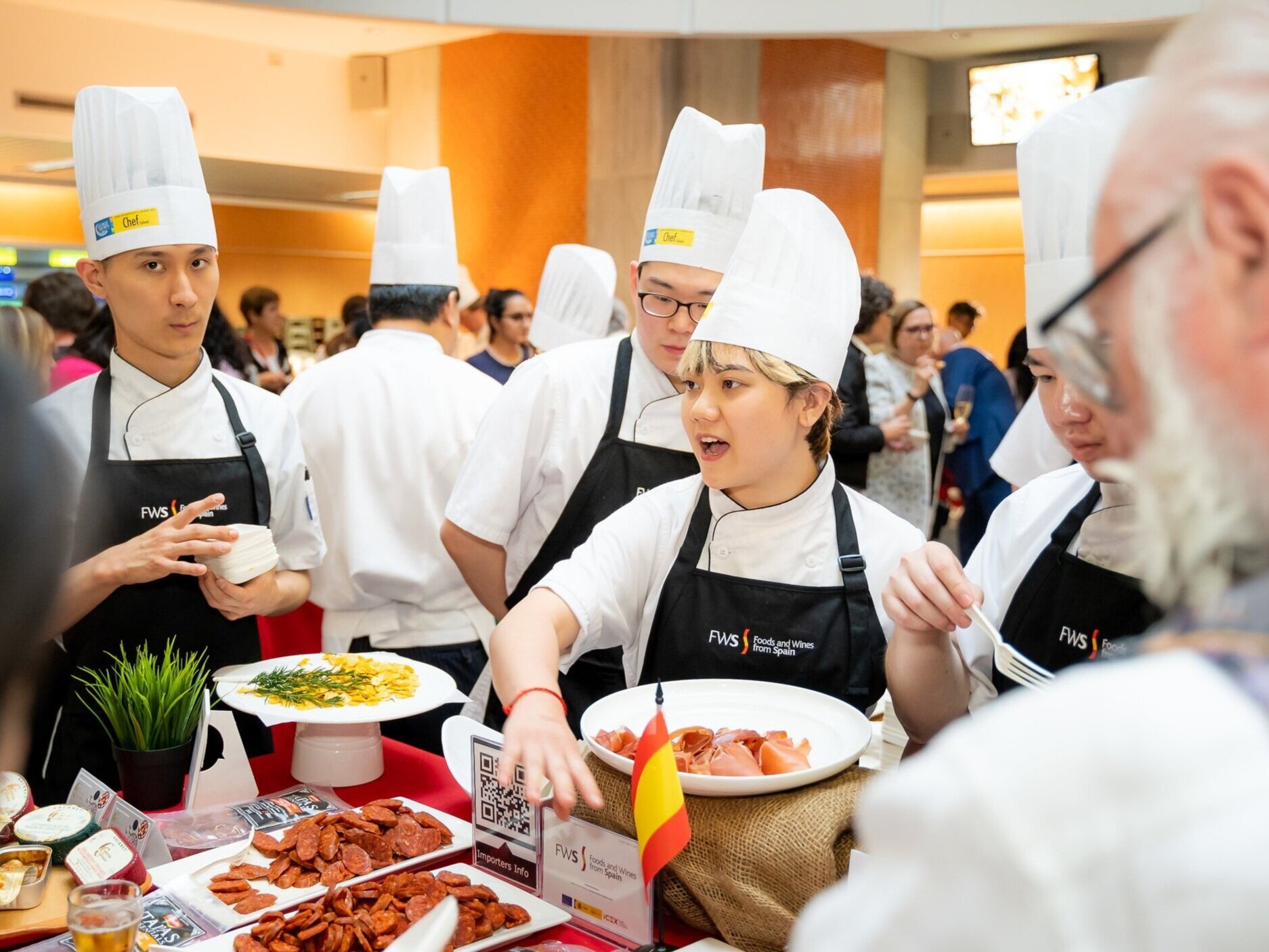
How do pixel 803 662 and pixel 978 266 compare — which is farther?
pixel 978 266

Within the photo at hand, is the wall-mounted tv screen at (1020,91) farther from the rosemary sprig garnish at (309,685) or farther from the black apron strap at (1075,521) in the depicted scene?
the rosemary sprig garnish at (309,685)

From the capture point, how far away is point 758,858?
4.32 feet

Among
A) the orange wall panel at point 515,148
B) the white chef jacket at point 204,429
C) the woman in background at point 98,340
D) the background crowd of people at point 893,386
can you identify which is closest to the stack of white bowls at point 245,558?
the white chef jacket at point 204,429

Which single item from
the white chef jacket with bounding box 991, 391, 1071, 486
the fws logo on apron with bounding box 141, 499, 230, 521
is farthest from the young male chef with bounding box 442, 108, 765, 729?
the white chef jacket with bounding box 991, 391, 1071, 486

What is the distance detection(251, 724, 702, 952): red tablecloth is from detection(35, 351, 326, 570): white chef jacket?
1.59ft

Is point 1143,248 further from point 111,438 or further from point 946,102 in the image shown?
point 946,102

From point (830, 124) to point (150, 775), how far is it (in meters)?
8.37

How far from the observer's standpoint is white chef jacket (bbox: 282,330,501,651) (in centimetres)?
288

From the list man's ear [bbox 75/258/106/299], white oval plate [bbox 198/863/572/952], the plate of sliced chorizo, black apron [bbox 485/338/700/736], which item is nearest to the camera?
white oval plate [bbox 198/863/572/952]

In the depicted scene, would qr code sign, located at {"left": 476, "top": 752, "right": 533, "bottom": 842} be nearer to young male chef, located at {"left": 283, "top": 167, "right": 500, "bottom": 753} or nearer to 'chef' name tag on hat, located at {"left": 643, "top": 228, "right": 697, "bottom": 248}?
young male chef, located at {"left": 283, "top": 167, "right": 500, "bottom": 753}

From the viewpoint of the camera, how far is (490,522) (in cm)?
253

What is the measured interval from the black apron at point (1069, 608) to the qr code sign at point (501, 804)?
28.8 inches

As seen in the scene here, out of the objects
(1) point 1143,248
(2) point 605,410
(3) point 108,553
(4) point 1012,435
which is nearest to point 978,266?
(4) point 1012,435

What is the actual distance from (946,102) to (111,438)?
9651mm
